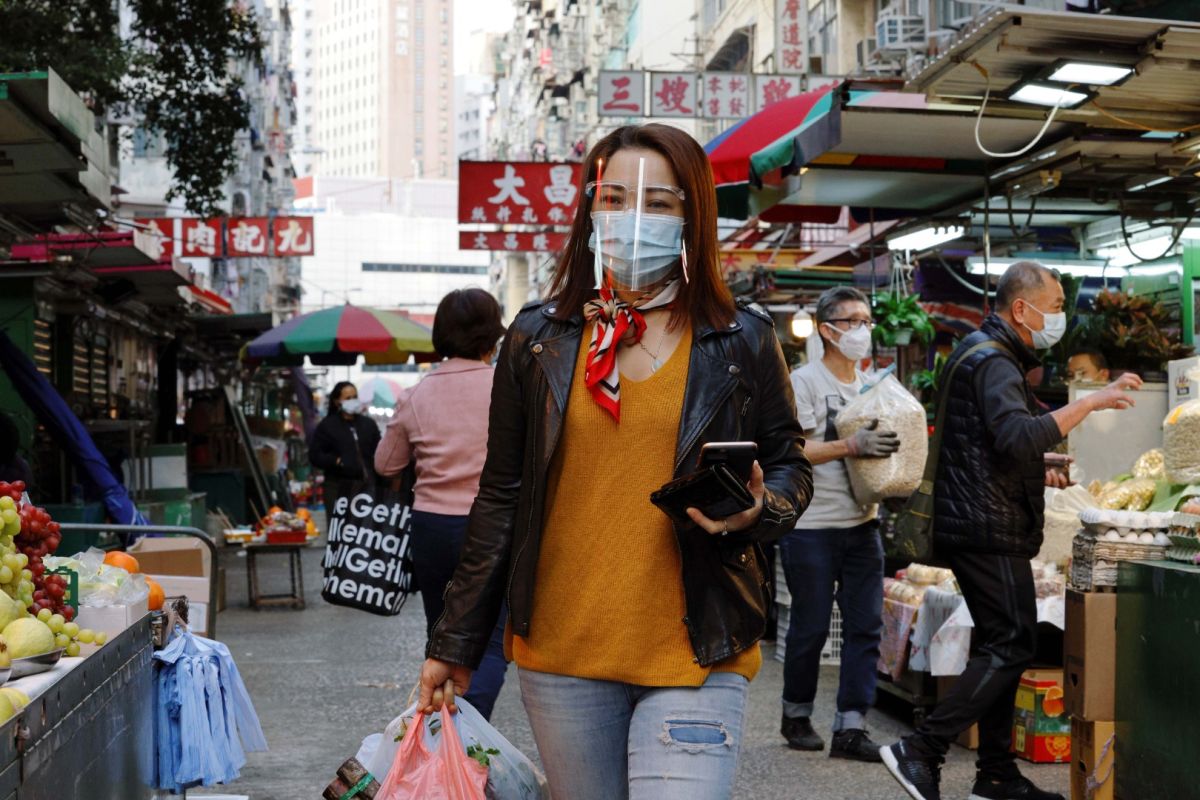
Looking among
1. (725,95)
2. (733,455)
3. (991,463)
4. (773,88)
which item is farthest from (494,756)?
(773,88)

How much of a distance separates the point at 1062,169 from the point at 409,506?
427 cm

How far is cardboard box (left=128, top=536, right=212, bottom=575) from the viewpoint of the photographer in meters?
7.73

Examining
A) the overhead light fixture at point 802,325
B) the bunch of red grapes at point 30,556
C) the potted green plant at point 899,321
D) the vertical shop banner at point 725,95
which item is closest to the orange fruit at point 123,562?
the bunch of red grapes at point 30,556

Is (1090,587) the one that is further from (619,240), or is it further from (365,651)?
(365,651)

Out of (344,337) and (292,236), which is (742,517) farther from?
(292,236)

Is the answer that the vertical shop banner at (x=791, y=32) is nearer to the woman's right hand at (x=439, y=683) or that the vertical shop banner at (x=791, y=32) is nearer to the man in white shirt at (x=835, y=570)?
the man in white shirt at (x=835, y=570)

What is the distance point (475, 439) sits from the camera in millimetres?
5461

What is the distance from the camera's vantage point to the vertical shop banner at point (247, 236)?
22312 millimetres

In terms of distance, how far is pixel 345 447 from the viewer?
15.2 meters

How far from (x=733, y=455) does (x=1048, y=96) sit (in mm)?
4783

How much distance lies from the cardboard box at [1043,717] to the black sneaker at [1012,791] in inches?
35.3

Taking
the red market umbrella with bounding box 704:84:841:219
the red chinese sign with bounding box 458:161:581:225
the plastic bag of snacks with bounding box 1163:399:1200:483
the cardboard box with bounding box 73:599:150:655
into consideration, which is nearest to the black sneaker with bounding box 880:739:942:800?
the plastic bag of snacks with bounding box 1163:399:1200:483

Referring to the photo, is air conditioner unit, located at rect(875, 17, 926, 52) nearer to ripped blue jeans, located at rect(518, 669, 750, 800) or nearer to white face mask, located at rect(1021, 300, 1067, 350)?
white face mask, located at rect(1021, 300, 1067, 350)

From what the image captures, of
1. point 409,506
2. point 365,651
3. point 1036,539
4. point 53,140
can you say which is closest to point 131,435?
point 365,651
